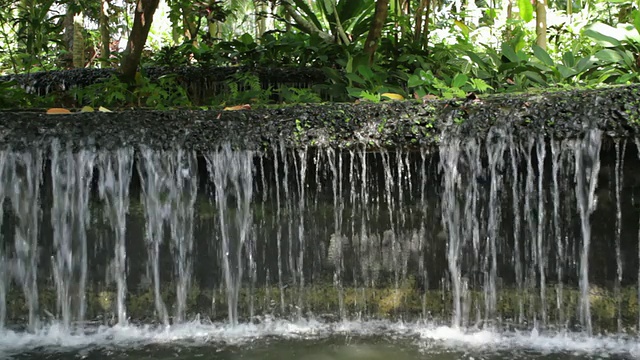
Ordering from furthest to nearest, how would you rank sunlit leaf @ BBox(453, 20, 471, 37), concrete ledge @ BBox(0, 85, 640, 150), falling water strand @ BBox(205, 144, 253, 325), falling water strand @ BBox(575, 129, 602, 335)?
sunlit leaf @ BBox(453, 20, 471, 37), falling water strand @ BBox(205, 144, 253, 325), concrete ledge @ BBox(0, 85, 640, 150), falling water strand @ BBox(575, 129, 602, 335)

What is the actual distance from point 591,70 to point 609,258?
2284 mm

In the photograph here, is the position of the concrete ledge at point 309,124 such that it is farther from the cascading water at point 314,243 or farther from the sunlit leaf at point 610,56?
the sunlit leaf at point 610,56

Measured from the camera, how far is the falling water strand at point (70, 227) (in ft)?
13.1

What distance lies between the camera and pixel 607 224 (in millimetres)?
3797

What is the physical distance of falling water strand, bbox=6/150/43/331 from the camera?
13.1ft

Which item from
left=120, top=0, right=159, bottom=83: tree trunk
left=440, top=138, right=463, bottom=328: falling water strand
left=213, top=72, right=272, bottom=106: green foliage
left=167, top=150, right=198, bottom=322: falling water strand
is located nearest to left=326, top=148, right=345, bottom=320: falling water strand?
left=440, top=138, right=463, bottom=328: falling water strand

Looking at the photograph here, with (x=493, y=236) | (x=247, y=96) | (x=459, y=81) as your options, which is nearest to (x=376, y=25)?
(x=459, y=81)

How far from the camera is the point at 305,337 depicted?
3.86 meters

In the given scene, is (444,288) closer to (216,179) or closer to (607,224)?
(607,224)

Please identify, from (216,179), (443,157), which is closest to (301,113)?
(216,179)

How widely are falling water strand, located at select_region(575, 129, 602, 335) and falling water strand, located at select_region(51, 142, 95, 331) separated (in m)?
3.24

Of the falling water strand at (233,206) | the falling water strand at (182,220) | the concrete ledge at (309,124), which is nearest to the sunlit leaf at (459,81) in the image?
the concrete ledge at (309,124)

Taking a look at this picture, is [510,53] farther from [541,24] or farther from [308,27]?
[308,27]

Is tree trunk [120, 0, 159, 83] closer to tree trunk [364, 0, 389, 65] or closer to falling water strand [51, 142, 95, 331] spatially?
falling water strand [51, 142, 95, 331]
